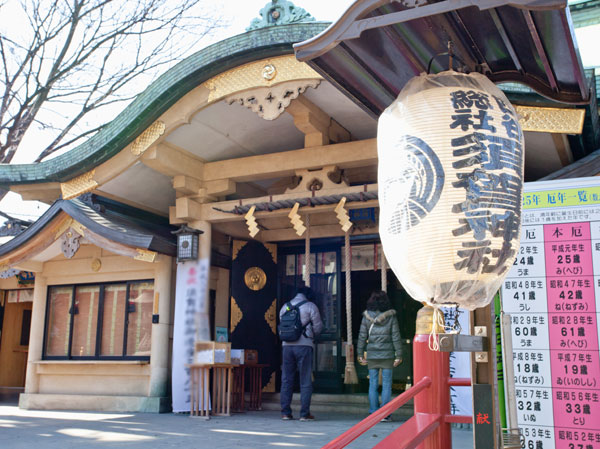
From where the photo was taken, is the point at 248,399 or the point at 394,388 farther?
the point at 394,388

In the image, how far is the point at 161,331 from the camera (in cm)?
948

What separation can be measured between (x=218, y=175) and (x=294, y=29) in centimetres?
298

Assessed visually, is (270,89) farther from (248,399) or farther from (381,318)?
(248,399)

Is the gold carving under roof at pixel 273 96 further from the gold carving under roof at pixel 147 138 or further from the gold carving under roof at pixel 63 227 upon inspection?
the gold carving under roof at pixel 63 227

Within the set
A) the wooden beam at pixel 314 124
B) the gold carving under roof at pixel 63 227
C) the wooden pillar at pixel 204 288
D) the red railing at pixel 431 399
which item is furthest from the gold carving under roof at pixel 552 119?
the gold carving under roof at pixel 63 227

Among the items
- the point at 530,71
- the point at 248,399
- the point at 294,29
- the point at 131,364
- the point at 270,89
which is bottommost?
the point at 248,399

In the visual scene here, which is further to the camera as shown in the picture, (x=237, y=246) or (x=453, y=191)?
(x=237, y=246)

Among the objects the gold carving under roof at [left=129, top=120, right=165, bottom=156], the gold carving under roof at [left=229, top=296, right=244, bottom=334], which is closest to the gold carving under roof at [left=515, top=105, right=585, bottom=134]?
the gold carving under roof at [left=129, top=120, right=165, bottom=156]

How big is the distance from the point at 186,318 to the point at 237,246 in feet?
6.24

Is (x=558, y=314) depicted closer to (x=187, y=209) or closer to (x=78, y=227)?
(x=187, y=209)

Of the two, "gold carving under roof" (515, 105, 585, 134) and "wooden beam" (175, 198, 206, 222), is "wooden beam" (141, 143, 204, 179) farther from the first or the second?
"gold carving under roof" (515, 105, 585, 134)

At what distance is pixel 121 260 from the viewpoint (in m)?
10.4

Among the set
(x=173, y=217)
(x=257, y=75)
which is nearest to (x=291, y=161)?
(x=257, y=75)

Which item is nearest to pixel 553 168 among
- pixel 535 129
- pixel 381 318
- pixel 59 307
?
pixel 535 129
